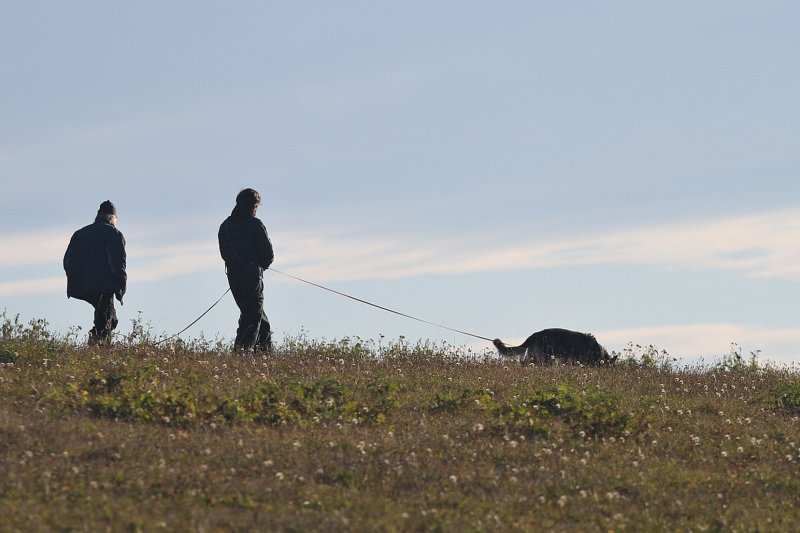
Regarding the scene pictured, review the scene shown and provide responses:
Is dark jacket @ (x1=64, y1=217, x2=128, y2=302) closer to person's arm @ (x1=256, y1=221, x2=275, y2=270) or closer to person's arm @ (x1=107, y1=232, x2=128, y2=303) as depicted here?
person's arm @ (x1=107, y1=232, x2=128, y2=303)

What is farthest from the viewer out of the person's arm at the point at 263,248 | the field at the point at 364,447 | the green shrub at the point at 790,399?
the person's arm at the point at 263,248

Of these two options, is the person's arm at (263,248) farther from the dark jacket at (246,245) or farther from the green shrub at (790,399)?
the green shrub at (790,399)

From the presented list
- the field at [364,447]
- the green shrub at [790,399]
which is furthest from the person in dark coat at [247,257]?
the green shrub at [790,399]

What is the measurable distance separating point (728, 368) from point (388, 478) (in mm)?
10431

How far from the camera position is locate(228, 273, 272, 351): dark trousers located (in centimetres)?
1560

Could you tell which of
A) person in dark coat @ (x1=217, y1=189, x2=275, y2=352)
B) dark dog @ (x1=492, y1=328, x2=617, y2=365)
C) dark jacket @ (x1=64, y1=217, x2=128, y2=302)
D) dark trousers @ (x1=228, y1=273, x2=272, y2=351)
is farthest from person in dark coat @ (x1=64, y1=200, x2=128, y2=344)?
dark dog @ (x1=492, y1=328, x2=617, y2=365)

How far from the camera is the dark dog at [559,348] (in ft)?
57.1

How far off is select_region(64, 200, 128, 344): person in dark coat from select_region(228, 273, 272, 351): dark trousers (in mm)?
1671

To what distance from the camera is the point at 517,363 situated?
1681 cm

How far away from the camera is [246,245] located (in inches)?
610

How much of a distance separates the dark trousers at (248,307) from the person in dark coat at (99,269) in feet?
5.48

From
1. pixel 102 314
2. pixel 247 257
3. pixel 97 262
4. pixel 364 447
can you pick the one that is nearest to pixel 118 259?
pixel 97 262

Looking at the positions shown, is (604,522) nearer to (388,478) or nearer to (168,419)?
(388,478)

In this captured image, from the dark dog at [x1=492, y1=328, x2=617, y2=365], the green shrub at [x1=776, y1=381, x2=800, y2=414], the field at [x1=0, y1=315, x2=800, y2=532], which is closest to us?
the field at [x1=0, y1=315, x2=800, y2=532]
